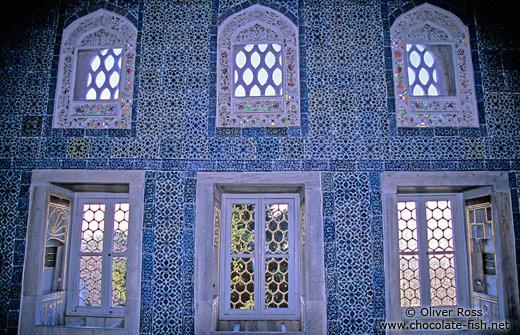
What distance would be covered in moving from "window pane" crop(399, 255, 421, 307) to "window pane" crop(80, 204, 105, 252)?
3.48 metres

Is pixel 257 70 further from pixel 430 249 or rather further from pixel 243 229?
pixel 430 249

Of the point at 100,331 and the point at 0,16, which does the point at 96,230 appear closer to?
the point at 100,331

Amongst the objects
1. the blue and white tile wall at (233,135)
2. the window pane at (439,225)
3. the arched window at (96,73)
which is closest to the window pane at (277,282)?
the blue and white tile wall at (233,135)

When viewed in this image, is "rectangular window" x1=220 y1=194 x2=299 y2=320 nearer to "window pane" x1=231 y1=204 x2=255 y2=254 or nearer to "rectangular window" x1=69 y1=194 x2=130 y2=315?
"window pane" x1=231 y1=204 x2=255 y2=254

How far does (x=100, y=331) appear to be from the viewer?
3936mm

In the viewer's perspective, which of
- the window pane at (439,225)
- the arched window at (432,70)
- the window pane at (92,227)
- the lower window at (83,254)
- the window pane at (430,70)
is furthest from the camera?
the window pane at (92,227)

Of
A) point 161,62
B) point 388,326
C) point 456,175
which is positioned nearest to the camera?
point 388,326

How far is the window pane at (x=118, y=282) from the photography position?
183 inches

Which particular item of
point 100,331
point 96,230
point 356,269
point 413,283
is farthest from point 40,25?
point 413,283

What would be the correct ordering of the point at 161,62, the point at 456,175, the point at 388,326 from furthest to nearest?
1. the point at 161,62
2. the point at 456,175
3. the point at 388,326

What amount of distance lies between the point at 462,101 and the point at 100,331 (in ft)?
14.4

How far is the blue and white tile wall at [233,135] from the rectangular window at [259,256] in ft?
2.08

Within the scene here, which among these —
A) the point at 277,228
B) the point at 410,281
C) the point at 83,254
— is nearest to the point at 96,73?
the point at 83,254

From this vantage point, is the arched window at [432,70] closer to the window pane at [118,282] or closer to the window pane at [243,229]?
the window pane at [243,229]
